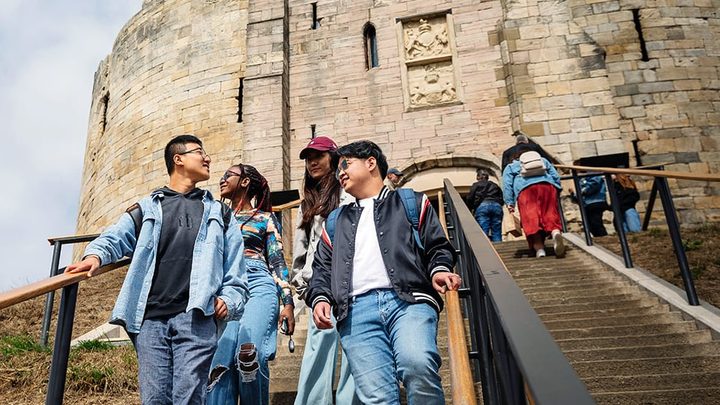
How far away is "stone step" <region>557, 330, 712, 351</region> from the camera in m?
3.53

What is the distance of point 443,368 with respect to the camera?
11.2 ft

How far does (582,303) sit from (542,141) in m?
5.65

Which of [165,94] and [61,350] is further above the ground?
[165,94]

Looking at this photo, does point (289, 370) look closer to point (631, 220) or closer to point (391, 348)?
point (391, 348)

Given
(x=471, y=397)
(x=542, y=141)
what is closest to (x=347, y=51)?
(x=542, y=141)

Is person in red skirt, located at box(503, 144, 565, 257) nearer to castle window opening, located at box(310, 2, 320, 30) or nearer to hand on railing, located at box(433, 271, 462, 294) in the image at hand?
hand on railing, located at box(433, 271, 462, 294)

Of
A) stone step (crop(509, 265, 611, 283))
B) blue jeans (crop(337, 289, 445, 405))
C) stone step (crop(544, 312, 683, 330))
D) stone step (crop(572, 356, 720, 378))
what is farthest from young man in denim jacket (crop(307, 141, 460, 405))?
stone step (crop(509, 265, 611, 283))

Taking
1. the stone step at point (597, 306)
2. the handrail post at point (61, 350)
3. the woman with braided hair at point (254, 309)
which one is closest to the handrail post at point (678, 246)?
the stone step at point (597, 306)

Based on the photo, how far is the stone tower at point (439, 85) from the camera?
31.4 ft

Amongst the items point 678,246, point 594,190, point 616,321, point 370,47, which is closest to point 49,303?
point 616,321

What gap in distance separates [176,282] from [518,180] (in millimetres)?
4250

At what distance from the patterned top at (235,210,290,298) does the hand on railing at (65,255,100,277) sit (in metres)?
0.83

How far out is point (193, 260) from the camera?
2.38 m

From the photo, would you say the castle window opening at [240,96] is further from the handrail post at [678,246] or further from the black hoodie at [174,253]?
the black hoodie at [174,253]
